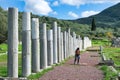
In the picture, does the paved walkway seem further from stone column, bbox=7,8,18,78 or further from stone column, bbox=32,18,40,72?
stone column, bbox=7,8,18,78

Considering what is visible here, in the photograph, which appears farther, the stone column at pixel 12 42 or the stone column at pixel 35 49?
the stone column at pixel 35 49

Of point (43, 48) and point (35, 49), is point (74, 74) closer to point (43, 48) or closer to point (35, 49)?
point (35, 49)

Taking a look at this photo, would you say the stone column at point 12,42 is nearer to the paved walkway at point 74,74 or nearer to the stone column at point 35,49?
the paved walkway at point 74,74

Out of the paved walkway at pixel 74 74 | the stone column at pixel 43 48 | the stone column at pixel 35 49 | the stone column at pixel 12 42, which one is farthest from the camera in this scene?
the stone column at pixel 43 48

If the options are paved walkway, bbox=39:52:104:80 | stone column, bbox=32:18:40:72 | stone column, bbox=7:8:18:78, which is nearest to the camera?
stone column, bbox=7:8:18:78

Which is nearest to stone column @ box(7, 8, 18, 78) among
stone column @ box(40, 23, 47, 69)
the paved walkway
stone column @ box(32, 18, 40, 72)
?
the paved walkway

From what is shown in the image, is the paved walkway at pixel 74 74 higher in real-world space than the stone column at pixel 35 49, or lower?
lower

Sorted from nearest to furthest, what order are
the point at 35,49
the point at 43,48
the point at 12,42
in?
the point at 12,42, the point at 35,49, the point at 43,48

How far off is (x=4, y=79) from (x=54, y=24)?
2435 centimetres

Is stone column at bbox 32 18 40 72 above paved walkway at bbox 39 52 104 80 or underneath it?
above

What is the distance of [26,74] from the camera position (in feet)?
77.4

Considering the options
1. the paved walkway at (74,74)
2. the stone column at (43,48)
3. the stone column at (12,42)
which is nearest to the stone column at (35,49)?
the paved walkway at (74,74)

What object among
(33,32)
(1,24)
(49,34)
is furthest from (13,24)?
(1,24)

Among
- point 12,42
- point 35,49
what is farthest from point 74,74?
point 12,42
